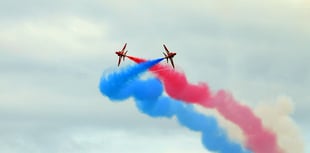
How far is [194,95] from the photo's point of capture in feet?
574

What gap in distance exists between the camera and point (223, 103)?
17838 cm

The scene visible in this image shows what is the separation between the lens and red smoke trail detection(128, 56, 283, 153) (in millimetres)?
172875

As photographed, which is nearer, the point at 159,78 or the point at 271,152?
the point at 159,78

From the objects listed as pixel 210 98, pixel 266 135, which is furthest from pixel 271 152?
pixel 210 98

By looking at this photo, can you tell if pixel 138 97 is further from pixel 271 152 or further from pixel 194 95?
pixel 271 152

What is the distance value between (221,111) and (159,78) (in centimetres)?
1120

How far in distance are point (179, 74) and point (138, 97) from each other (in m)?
6.15

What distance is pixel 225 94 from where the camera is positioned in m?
178

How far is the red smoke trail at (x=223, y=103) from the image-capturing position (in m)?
173

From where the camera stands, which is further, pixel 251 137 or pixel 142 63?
pixel 251 137

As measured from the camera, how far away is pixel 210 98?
177m

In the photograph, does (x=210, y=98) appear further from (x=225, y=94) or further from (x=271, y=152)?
(x=271, y=152)

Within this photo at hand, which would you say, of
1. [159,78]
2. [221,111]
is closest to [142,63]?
[159,78]

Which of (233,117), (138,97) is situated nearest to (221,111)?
(233,117)
